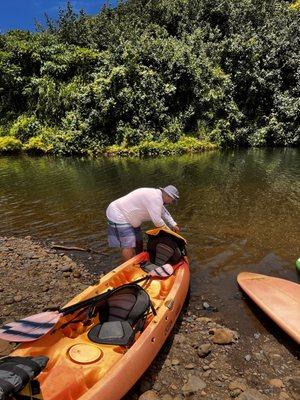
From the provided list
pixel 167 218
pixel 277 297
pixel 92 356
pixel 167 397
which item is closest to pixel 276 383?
pixel 167 397

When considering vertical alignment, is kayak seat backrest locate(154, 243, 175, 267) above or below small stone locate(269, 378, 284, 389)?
above

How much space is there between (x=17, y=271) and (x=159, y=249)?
10.9 ft

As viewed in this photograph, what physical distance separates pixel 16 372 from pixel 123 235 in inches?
148

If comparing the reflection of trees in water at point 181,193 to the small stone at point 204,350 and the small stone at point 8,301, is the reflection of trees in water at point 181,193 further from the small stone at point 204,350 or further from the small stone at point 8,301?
the small stone at point 204,350

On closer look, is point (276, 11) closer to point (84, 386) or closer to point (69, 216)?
point (69, 216)

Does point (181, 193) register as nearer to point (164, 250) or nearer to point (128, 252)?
point (164, 250)

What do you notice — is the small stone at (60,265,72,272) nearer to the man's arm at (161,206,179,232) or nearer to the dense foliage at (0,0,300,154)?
the man's arm at (161,206,179,232)

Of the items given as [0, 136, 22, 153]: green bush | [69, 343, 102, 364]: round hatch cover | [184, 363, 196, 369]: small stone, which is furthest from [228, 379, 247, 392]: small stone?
[0, 136, 22, 153]: green bush

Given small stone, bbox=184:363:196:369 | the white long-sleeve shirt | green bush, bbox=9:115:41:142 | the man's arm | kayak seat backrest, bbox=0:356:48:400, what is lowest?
small stone, bbox=184:363:196:369

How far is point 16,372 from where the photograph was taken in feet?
12.5

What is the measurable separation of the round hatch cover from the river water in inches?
111

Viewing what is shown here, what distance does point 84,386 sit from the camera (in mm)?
4473

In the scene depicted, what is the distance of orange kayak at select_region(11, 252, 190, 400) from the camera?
14.2 feet

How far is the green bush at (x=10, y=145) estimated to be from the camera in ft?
98.4
